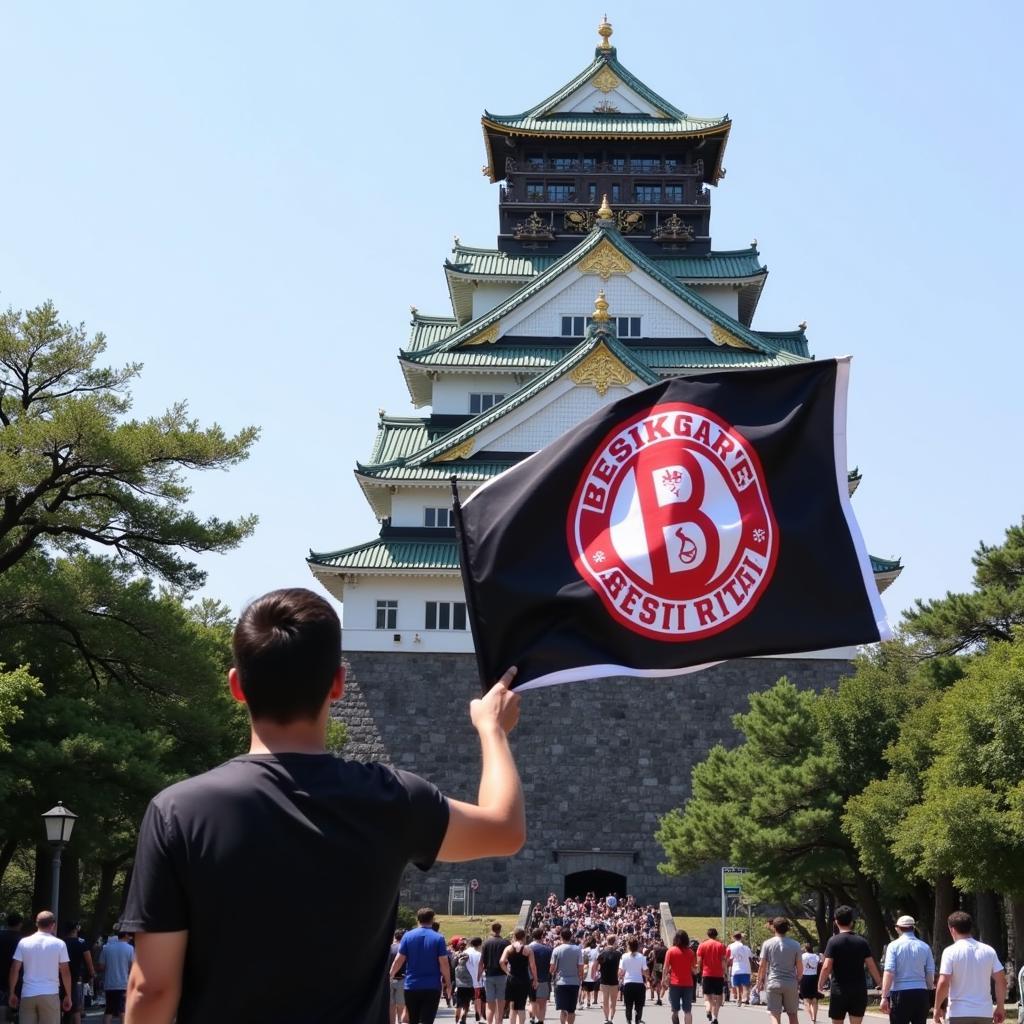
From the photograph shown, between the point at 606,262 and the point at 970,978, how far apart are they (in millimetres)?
40820

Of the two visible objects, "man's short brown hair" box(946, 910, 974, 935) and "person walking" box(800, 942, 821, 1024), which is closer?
"man's short brown hair" box(946, 910, 974, 935)

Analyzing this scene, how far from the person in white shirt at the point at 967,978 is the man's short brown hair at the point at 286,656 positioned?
372 inches

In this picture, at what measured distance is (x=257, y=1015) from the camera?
338 cm

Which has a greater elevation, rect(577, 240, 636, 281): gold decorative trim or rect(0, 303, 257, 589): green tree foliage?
rect(577, 240, 636, 281): gold decorative trim

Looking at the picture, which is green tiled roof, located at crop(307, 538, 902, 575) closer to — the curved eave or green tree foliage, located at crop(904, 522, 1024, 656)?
green tree foliage, located at crop(904, 522, 1024, 656)

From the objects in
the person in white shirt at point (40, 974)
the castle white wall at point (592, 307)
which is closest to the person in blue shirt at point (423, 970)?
the person in white shirt at point (40, 974)

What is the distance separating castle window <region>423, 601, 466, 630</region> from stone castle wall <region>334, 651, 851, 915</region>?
2.72 ft

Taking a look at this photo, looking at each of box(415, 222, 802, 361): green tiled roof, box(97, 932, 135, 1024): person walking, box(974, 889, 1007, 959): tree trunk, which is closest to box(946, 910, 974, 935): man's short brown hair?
box(97, 932, 135, 1024): person walking

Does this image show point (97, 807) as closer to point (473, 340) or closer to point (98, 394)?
point (98, 394)

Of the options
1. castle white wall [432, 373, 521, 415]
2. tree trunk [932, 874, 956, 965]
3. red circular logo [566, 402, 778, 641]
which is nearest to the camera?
red circular logo [566, 402, 778, 641]

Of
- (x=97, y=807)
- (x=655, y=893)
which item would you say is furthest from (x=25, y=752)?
(x=655, y=893)

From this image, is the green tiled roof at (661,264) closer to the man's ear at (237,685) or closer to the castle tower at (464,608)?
the castle tower at (464,608)

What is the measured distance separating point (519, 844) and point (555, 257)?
5353 cm

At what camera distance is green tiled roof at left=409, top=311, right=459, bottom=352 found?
179 ft
